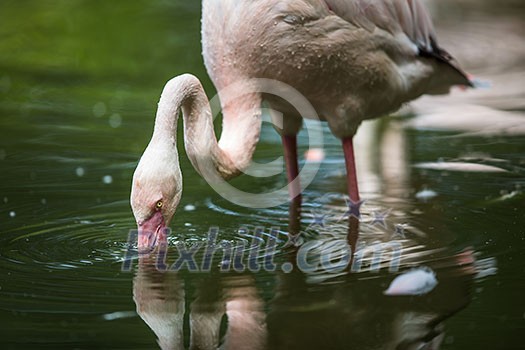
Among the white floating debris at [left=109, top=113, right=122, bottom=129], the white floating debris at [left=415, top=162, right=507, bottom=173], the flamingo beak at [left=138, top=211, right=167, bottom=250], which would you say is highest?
the white floating debris at [left=109, top=113, right=122, bottom=129]

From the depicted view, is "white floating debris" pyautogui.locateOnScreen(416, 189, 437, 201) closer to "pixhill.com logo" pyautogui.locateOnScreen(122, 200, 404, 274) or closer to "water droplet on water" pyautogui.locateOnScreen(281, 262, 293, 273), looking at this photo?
"pixhill.com logo" pyautogui.locateOnScreen(122, 200, 404, 274)

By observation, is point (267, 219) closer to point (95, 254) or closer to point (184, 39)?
point (95, 254)

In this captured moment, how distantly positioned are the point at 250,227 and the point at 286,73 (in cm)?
106

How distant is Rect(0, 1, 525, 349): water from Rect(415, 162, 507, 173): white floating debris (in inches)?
1.3

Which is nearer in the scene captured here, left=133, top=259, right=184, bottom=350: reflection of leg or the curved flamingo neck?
left=133, top=259, right=184, bottom=350: reflection of leg

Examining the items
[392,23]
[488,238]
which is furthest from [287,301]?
[392,23]

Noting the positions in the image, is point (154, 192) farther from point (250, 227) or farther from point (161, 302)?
point (250, 227)

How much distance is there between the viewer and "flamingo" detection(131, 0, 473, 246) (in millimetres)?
5859

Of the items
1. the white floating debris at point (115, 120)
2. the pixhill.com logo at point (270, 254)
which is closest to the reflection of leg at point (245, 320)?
the pixhill.com logo at point (270, 254)

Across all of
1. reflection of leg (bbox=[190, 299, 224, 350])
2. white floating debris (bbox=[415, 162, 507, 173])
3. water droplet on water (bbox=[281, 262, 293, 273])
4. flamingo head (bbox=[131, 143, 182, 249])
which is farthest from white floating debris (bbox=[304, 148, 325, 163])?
reflection of leg (bbox=[190, 299, 224, 350])

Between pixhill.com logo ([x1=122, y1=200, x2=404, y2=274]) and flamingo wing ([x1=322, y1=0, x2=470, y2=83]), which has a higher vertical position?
flamingo wing ([x1=322, y1=0, x2=470, y2=83])

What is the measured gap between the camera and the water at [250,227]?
16.6 feet

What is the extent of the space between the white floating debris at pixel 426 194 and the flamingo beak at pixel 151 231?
2.45 m

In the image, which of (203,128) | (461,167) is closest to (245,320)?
(203,128)
